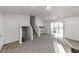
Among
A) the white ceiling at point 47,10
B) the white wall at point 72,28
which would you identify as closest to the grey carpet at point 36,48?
the white ceiling at point 47,10

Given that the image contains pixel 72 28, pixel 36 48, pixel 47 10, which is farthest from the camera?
pixel 72 28

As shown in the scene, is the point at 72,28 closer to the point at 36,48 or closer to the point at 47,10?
the point at 47,10

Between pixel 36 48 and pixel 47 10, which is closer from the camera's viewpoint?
pixel 36 48

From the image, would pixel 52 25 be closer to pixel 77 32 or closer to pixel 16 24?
pixel 77 32

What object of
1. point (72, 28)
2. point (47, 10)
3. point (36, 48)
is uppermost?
point (47, 10)

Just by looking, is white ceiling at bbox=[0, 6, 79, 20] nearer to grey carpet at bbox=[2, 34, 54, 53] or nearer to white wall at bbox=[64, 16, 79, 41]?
white wall at bbox=[64, 16, 79, 41]

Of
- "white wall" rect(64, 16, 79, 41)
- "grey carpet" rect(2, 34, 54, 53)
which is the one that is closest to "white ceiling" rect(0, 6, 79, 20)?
"white wall" rect(64, 16, 79, 41)

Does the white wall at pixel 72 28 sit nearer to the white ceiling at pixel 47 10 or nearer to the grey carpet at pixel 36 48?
the white ceiling at pixel 47 10

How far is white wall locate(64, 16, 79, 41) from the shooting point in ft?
13.4

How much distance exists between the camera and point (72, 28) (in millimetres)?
4340

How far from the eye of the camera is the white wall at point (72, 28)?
4.09 meters

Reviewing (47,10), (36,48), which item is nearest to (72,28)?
(47,10)
